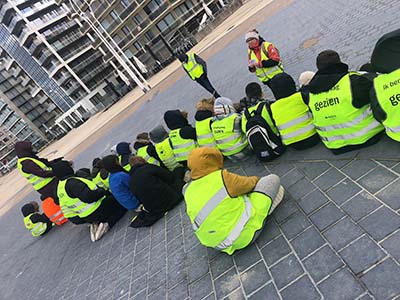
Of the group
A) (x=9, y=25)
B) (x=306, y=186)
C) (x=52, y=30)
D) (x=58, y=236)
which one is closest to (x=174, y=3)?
(x=52, y=30)

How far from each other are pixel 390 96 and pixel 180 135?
3.35m

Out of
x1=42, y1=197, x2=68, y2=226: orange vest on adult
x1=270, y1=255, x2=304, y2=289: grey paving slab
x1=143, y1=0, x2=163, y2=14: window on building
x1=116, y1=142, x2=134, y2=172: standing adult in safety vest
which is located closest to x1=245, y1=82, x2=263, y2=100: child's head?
x1=116, y1=142, x2=134, y2=172: standing adult in safety vest

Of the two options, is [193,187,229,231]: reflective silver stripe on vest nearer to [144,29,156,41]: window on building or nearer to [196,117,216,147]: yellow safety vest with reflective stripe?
[196,117,216,147]: yellow safety vest with reflective stripe

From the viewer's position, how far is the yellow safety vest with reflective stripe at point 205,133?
5.10 meters

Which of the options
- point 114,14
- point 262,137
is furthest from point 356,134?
point 114,14

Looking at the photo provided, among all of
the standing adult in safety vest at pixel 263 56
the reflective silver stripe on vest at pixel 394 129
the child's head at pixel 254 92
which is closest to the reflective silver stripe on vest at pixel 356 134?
the reflective silver stripe on vest at pixel 394 129

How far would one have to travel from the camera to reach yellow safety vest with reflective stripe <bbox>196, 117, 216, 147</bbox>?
510 cm

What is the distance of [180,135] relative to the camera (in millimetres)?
5379

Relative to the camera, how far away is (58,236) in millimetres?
7520

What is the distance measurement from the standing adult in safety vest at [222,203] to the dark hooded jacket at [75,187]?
315cm

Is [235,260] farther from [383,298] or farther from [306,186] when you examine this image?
[383,298]

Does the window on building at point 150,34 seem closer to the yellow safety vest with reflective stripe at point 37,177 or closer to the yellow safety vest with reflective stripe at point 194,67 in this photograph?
the yellow safety vest with reflective stripe at point 194,67

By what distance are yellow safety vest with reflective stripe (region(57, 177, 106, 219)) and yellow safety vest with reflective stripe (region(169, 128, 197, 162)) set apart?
1.84 meters

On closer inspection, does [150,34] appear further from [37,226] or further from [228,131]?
[228,131]
